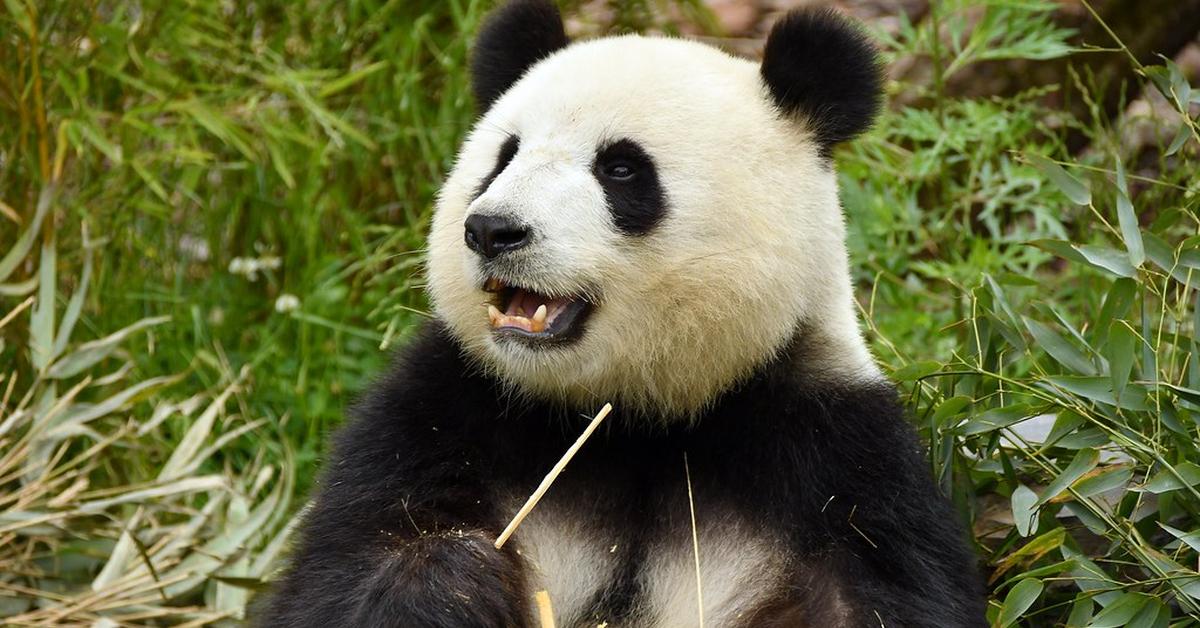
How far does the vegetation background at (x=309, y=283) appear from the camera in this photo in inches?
125

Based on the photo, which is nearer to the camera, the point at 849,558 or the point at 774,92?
the point at 849,558

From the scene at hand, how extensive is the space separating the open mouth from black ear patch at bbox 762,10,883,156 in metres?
0.64

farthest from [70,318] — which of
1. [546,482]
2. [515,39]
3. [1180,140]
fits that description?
[1180,140]

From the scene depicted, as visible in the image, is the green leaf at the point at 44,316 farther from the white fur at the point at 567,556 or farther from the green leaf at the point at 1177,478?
the green leaf at the point at 1177,478

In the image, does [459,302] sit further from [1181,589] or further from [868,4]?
[868,4]

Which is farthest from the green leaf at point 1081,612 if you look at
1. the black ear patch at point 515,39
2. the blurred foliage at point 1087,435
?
the black ear patch at point 515,39

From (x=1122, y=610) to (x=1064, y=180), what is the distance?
2.99 ft

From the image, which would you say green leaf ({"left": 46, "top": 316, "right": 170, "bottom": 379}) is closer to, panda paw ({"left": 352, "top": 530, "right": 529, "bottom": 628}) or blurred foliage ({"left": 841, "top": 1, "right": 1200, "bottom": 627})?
panda paw ({"left": 352, "top": 530, "right": 529, "bottom": 628})

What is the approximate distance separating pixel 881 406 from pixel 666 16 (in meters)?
2.85

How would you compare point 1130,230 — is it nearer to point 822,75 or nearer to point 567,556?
point 822,75

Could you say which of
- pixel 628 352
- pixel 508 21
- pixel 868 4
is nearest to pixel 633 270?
pixel 628 352

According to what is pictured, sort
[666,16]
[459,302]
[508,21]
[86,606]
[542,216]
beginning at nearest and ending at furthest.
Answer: [542,216], [459,302], [508,21], [86,606], [666,16]

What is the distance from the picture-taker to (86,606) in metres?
3.97

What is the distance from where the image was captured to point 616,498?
2.95 meters
